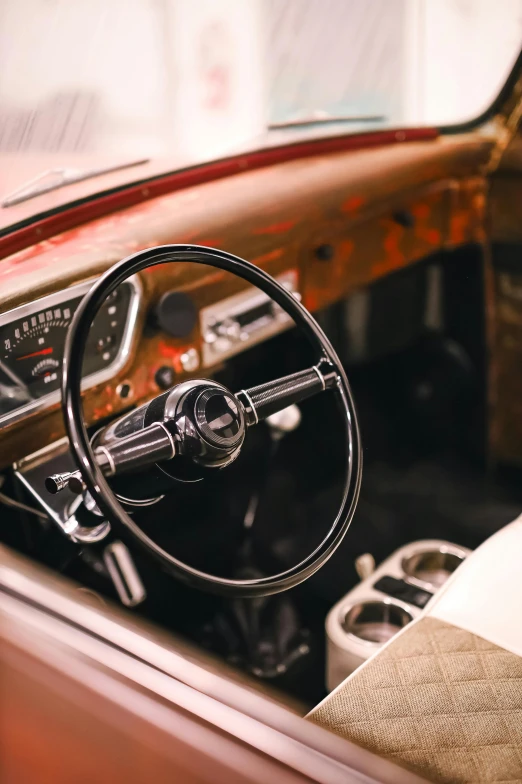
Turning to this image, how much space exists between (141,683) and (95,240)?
0.75 metres

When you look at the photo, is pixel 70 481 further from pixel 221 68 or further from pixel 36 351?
pixel 221 68

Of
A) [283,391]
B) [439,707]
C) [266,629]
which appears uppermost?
[283,391]

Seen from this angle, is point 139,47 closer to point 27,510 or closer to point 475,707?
point 27,510

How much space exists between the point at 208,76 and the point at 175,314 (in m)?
1.61

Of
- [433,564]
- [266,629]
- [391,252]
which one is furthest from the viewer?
[391,252]

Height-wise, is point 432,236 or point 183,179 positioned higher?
point 183,179

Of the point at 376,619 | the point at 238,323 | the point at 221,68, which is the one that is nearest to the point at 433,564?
the point at 376,619

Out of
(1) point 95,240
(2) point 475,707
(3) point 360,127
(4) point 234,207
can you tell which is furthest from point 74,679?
(3) point 360,127

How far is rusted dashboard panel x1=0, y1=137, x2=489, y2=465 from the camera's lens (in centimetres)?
114

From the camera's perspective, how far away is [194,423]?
35.5 inches

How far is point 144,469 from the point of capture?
36.6 inches

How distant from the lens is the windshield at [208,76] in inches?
50.6

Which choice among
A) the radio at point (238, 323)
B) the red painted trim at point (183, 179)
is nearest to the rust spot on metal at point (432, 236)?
the red painted trim at point (183, 179)

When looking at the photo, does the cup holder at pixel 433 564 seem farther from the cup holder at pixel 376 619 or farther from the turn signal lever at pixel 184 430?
the turn signal lever at pixel 184 430
